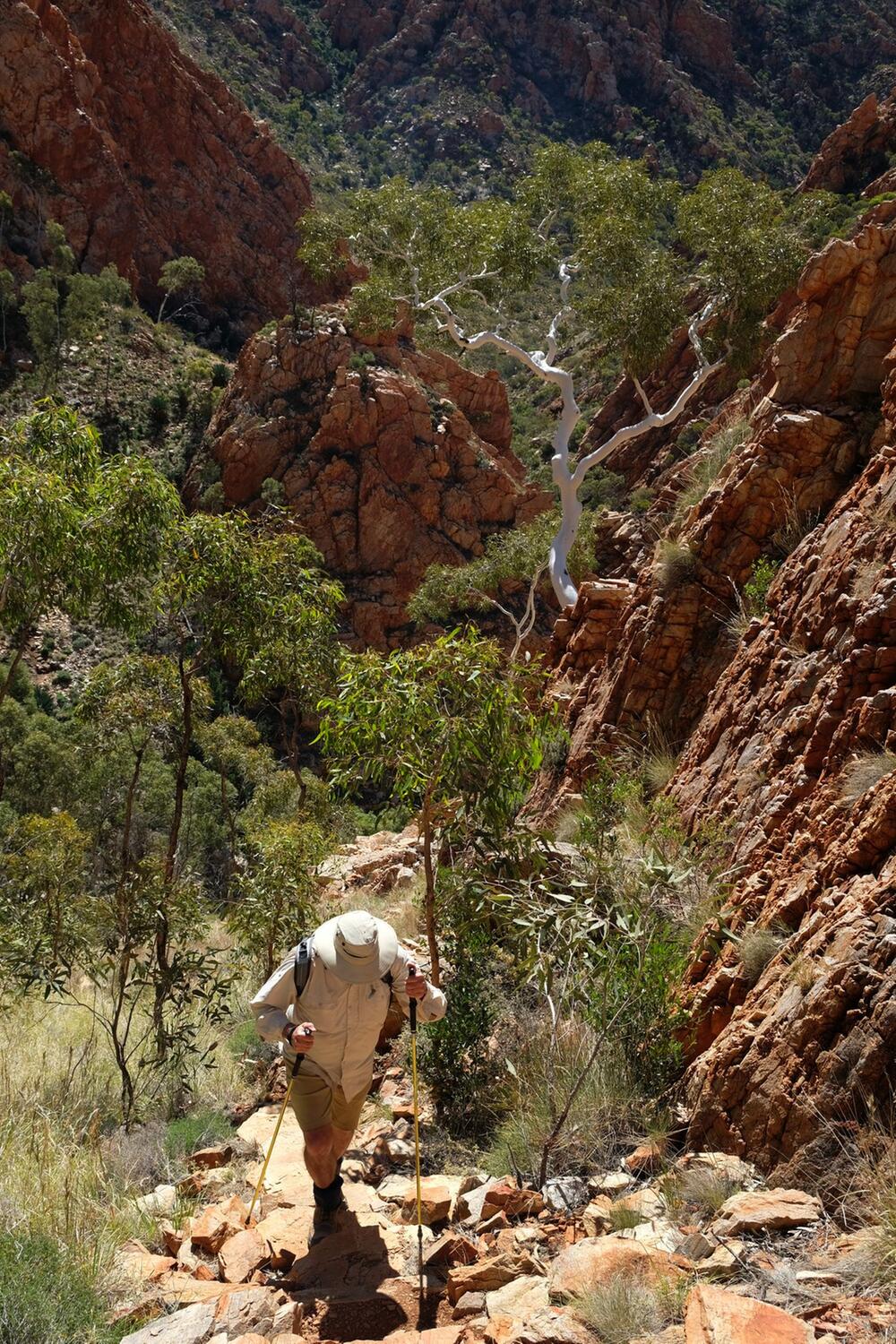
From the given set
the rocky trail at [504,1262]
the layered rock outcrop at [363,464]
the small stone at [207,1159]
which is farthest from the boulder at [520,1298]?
the layered rock outcrop at [363,464]

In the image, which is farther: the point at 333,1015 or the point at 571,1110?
the point at 571,1110

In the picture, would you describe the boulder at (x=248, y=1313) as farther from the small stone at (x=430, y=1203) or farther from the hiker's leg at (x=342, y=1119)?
the hiker's leg at (x=342, y=1119)

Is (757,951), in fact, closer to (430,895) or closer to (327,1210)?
(430,895)

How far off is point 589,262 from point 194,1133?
16.5m

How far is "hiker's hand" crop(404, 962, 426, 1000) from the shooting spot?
454 cm

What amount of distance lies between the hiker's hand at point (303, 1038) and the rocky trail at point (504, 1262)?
798 mm

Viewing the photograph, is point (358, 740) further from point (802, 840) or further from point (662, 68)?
point (662, 68)

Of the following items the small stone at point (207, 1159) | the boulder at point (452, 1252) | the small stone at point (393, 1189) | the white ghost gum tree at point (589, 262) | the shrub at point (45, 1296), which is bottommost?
the small stone at point (207, 1159)

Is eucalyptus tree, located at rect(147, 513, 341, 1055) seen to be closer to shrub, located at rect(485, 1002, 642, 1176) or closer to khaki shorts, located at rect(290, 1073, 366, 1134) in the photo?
khaki shorts, located at rect(290, 1073, 366, 1134)

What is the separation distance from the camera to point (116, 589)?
695 centimetres

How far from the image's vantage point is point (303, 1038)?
424cm

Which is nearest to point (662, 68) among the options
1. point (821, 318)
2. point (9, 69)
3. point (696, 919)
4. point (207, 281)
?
point (207, 281)

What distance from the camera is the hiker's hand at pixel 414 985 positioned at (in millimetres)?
4539

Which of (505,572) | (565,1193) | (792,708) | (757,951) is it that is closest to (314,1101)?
(565,1193)
